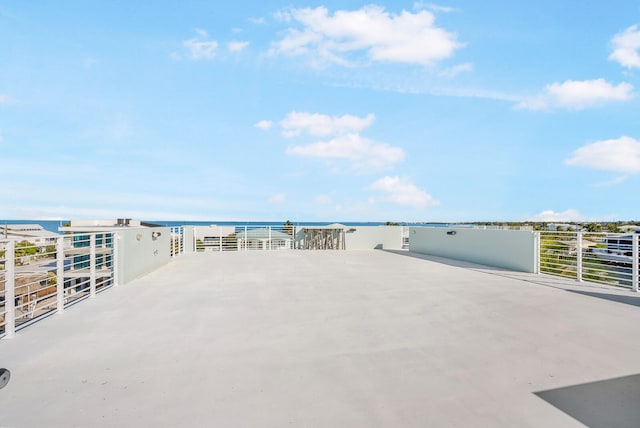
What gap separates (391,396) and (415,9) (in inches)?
334

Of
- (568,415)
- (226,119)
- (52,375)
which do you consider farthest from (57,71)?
(568,415)

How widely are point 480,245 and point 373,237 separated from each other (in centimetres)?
464

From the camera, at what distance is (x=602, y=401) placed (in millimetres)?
1751

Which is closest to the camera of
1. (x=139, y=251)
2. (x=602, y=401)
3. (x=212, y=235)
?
(x=602, y=401)

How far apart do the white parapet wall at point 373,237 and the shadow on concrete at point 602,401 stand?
1014 centimetres

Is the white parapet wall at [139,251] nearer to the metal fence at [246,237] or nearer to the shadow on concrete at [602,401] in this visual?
the metal fence at [246,237]

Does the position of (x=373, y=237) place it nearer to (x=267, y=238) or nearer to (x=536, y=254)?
(x=267, y=238)

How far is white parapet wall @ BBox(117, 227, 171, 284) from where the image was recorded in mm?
5195

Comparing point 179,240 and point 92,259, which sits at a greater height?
point 92,259

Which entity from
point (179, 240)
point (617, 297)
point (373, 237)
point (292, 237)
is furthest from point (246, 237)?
point (617, 297)

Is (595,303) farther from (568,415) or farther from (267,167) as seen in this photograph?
(267,167)

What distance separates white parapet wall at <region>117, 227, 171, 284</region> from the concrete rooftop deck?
849 millimetres

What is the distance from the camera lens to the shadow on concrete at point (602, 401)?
1569mm

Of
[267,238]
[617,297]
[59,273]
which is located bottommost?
[617,297]
